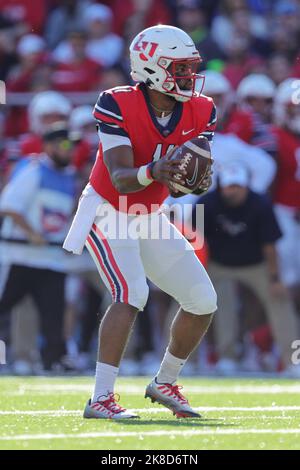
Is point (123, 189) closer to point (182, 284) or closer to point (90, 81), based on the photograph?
point (182, 284)

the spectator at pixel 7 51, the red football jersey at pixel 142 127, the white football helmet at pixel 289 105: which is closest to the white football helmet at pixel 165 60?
the red football jersey at pixel 142 127

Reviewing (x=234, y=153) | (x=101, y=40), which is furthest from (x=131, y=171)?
(x=101, y=40)

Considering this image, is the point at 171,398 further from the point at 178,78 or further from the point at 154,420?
the point at 178,78

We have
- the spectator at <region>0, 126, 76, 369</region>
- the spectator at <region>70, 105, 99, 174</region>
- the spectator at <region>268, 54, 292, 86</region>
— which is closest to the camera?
the spectator at <region>0, 126, 76, 369</region>

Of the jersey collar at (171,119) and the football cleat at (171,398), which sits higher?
the jersey collar at (171,119)

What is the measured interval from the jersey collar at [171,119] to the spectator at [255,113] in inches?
169

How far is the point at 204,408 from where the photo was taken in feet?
20.9

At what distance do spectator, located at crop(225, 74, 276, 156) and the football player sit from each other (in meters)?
4.25

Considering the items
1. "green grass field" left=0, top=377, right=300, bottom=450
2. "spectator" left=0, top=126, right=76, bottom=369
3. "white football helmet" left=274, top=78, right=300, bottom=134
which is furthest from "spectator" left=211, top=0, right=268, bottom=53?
"green grass field" left=0, top=377, right=300, bottom=450

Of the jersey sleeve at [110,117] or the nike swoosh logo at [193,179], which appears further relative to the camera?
the jersey sleeve at [110,117]

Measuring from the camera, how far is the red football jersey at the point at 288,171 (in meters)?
10.1

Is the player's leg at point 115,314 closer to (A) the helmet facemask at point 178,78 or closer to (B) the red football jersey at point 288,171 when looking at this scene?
(A) the helmet facemask at point 178,78

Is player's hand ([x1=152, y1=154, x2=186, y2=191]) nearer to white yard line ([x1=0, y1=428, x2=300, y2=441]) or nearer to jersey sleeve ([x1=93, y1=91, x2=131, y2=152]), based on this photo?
jersey sleeve ([x1=93, y1=91, x2=131, y2=152])

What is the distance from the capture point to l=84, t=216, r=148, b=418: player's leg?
18.1 feet
